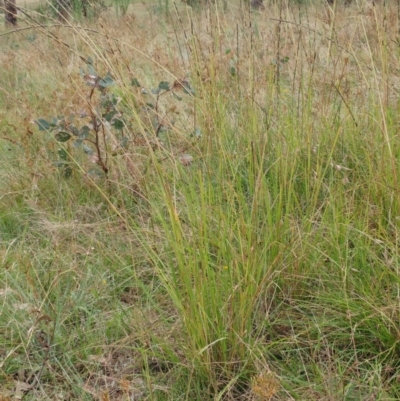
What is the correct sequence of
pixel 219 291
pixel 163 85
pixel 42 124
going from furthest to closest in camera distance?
1. pixel 163 85
2. pixel 42 124
3. pixel 219 291

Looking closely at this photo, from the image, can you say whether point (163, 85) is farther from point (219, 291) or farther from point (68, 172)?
point (219, 291)

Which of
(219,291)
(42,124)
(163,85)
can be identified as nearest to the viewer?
(219,291)

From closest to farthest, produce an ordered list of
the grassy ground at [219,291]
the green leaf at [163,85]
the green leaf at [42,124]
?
the grassy ground at [219,291], the green leaf at [42,124], the green leaf at [163,85]

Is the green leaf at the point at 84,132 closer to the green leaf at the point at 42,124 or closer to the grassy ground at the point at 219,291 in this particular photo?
the green leaf at the point at 42,124

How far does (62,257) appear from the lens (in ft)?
6.79

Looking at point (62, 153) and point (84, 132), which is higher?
point (84, 132)

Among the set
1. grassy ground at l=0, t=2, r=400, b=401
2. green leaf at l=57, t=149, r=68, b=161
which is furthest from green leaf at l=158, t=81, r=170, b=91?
green leaf at l=57, t=149, r=68, b=161

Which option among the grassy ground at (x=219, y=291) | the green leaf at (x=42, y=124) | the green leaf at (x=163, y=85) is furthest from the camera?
the green leaf at (x=163, y=85)

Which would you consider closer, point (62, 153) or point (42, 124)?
point (42, 124)

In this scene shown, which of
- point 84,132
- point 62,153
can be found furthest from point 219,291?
point 62,153

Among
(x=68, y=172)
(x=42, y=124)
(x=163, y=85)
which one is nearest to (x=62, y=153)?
(x=68, y=172)

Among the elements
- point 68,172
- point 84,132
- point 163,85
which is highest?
point 163,85

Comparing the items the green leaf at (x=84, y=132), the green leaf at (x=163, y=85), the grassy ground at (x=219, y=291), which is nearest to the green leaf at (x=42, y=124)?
the green leaf at (x=84, y=132)

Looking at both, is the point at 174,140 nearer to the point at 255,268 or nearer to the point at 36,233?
the point at 36,233
